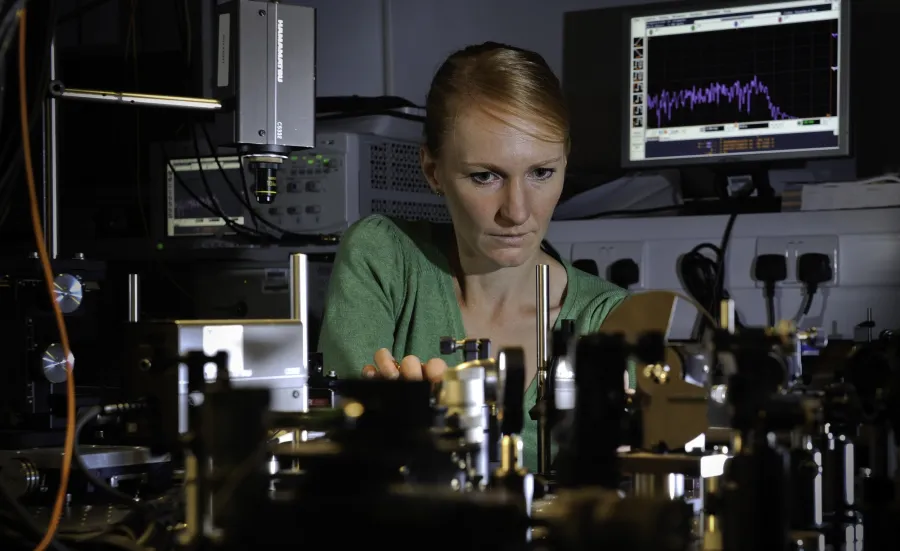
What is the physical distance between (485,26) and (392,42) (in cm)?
23

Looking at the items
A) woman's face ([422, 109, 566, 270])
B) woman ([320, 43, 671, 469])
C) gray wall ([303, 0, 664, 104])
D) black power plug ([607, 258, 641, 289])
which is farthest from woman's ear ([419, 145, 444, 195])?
gray wall ([303, 0, 664, 104])

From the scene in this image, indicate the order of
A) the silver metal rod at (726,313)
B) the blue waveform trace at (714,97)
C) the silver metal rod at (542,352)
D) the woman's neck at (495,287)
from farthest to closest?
1. the blue waveform trace at (714,97)
2. the woman's neck at (495,287)
3. the silver metal rod at (542,352)
4. the silver metal rod at (726,313)

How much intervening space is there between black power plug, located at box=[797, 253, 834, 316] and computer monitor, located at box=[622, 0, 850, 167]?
29 cm

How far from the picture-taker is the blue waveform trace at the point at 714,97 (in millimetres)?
2441

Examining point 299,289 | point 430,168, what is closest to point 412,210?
point 430,168

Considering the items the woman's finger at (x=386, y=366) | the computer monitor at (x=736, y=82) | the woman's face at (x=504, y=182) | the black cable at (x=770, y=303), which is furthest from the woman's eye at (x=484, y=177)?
the computer monitor at (x=736, y=82)

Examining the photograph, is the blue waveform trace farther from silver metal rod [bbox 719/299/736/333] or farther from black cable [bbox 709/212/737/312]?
silver metal rod [bbox 719/299/736/333]

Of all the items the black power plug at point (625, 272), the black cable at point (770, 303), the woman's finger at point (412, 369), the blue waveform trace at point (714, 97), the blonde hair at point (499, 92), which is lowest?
the woman's finger at point (412, 369)

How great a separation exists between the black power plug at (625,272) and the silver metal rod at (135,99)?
1.14m

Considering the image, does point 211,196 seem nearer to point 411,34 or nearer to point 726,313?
point 411,34

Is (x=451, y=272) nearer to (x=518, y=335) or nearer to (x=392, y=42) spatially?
(x=518, y=335)

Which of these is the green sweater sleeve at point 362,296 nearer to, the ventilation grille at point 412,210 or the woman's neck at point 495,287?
the woman's neck at point 495,287

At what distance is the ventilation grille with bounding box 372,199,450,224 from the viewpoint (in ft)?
7.68

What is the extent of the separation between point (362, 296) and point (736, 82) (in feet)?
3.33
